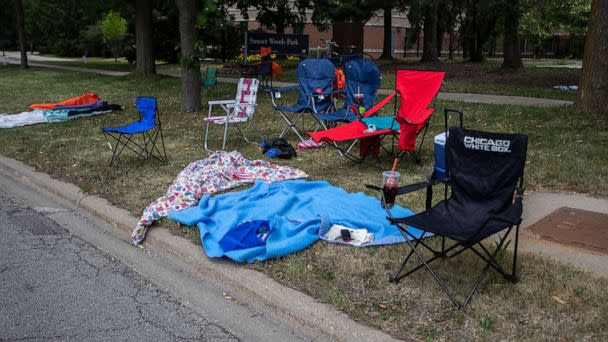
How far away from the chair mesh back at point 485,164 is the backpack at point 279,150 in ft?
12.2

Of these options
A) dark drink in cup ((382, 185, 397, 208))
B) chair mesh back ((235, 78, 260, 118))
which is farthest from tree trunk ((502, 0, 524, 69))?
dark drink in cup ((382, 185, 397, 208))

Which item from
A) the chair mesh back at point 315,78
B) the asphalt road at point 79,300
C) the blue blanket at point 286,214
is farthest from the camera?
the chair mesh back at point 315,78

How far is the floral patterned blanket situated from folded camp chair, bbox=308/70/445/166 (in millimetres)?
732

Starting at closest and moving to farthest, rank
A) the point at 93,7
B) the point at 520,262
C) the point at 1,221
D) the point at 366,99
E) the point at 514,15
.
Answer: the point at 520,262 → the point at 1,221 → the point at 366,99 → the point at 514,15 → the point at 93,7

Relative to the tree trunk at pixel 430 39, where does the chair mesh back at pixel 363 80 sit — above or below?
below

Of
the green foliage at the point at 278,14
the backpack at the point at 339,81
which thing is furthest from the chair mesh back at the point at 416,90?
the green foliage at the point at 278,14

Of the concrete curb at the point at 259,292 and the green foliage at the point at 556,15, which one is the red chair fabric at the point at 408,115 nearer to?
Result: the concrete curb at the point at 259,292

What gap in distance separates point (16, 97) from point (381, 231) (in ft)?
50.3

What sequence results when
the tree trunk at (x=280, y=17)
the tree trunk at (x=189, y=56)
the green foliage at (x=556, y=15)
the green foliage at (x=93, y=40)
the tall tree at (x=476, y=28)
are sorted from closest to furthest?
the tree trunk at (x=189, y=56), the green foliage at (x=556, y=15), the tall tree at (x=476, y=28), the tree trunk at (x=280, y=17), the green foliage at (x=93, y=40)

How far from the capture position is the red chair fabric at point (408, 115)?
668cm

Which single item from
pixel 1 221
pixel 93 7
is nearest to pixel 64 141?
pixel 1 221

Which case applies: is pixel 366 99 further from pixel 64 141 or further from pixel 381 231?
pixel 64 141

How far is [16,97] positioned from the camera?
1680cm

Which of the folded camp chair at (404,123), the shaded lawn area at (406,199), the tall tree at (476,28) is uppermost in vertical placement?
the tall tree at (476,28)
